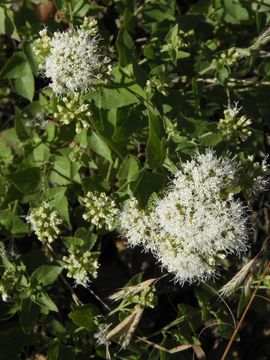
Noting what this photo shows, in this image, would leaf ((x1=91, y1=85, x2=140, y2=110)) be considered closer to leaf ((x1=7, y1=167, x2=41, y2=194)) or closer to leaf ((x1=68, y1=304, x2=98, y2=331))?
leaf ((x1=7, y1=167, x2=41, y2=194))

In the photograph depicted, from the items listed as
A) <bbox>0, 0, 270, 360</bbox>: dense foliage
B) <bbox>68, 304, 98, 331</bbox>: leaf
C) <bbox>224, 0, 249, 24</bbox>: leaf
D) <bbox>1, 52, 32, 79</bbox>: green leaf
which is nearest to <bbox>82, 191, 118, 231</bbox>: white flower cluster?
<bbox>0, 0, 270, 360</bbox>: dense foliage

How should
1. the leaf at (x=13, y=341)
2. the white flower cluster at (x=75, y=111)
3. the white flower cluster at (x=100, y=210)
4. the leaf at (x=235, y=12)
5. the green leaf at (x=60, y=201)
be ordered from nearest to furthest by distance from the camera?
1. the white flower cluster at (x=75, y=111)
2. the white flower cluster at (x=100, y=210)
3. the green leaf at (x=60, y=201)
4. the leaf at (x=13, y=341)
5. the leaf at (x=235, y=12)

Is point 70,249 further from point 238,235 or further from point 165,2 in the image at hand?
point 165,2

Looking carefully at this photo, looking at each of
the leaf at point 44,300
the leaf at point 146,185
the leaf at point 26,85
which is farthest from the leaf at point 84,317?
the leaf at point 26,85

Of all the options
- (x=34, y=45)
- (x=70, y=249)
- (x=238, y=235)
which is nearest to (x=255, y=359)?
(x=238, y=235)

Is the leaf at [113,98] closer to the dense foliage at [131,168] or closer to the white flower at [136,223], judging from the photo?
the dense foliage at [131,168]

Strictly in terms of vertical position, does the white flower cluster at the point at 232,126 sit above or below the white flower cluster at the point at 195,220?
above

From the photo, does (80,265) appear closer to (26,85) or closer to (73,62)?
(73,62)
